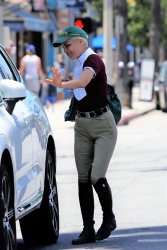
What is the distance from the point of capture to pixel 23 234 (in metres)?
8.48

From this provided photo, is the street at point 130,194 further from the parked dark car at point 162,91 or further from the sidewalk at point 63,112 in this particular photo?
the parked dark car at point 162,91

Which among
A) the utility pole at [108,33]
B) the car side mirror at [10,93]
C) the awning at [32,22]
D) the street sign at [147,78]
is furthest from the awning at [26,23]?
the car side mirror at [10,93]

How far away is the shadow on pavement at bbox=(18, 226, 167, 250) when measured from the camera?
830 centimetres

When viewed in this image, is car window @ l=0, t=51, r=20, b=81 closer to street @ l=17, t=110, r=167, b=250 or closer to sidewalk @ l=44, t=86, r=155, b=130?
street @ l=17, t=110, r=167, b=250

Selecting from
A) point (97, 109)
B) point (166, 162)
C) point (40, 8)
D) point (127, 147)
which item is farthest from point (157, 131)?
point (40, 8)

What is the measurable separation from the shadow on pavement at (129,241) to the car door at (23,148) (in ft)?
2.65

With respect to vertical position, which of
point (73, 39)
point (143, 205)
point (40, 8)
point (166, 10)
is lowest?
point (166, 10)

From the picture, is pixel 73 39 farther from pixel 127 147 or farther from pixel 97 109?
pixel 127 147

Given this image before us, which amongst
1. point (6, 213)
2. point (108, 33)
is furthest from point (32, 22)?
point (6, 213)

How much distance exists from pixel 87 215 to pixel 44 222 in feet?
1.39

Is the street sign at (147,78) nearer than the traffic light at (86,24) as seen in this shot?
No

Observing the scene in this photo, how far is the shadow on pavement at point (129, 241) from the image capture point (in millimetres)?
8305

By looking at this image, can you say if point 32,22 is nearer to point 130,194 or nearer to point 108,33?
point 108,33

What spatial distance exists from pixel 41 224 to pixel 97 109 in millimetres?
1005
